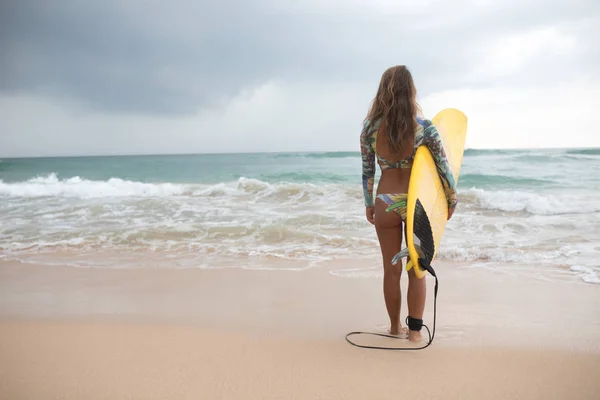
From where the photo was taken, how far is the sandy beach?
2035 millimetres

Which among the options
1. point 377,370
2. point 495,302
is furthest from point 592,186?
point 377,370

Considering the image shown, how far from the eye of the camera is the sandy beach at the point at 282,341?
2.04 m

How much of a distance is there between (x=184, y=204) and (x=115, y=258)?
16.6 ft

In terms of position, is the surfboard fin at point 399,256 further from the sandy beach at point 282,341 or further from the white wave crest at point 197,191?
the white wave crest at point 197,191

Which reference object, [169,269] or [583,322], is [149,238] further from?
[583,322]

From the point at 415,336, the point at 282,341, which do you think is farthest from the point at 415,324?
the point at 282,341

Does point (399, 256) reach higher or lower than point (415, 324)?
higher

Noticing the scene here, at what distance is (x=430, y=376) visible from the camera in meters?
2.12

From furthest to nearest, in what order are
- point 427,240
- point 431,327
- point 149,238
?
point 149,238
point 431,327
point 427,240

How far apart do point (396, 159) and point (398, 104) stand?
0.32 meters

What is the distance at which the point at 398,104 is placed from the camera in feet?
7.53

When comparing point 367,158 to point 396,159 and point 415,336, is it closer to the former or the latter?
point 396,159

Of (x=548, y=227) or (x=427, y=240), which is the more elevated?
(x=427, y=240)

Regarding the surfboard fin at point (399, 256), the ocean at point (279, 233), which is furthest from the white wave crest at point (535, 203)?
the surfboard fin at point (399, 256)
